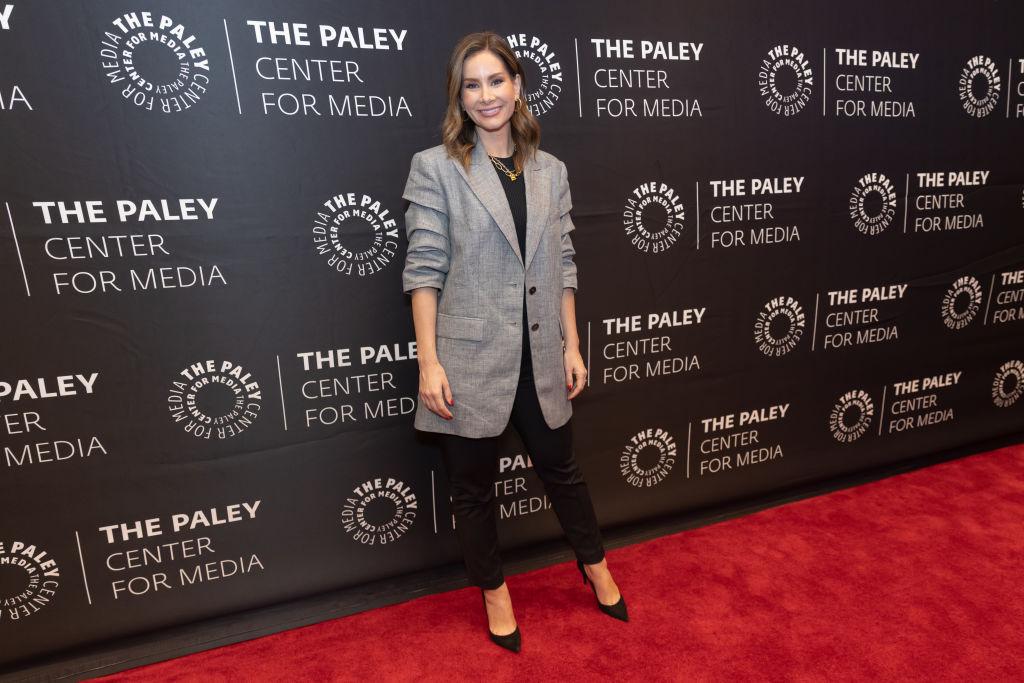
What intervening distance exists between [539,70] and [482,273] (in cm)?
70

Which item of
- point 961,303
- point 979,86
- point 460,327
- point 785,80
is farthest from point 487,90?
point 961,303

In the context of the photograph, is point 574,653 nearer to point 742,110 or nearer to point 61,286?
point 61,286

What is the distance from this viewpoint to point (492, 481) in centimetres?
171

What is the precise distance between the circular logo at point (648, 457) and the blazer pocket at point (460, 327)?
0.94 m

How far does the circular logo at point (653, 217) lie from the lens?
6.63 ft

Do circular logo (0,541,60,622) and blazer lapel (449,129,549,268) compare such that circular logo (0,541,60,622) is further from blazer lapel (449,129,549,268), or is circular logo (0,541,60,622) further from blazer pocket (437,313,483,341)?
blazer lapel (449,129,549,268)

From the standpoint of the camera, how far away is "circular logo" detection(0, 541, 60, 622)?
1.66 metres

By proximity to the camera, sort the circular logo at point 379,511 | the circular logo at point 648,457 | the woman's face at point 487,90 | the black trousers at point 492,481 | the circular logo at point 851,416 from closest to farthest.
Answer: the woman's face at point 487,90, the black trousers at point 492,481, the circular logo at point 379,511, the circular logo at point 648,457, the circular logo at point 851,416

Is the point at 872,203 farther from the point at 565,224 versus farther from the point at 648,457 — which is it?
the point at 565,224

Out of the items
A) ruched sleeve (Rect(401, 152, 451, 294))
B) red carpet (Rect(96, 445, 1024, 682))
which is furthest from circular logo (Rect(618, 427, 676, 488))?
ruched sleeve (Rect(401, 152, 451, 294))

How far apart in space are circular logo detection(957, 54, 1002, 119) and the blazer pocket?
2.18 metres

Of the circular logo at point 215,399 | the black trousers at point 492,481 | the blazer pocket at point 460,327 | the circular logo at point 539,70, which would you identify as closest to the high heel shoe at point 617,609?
the black trousers at point 492,481

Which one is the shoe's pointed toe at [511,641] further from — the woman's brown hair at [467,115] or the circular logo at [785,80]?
the circular logo at [785,80]

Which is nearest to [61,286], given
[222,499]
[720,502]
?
[222,499]
